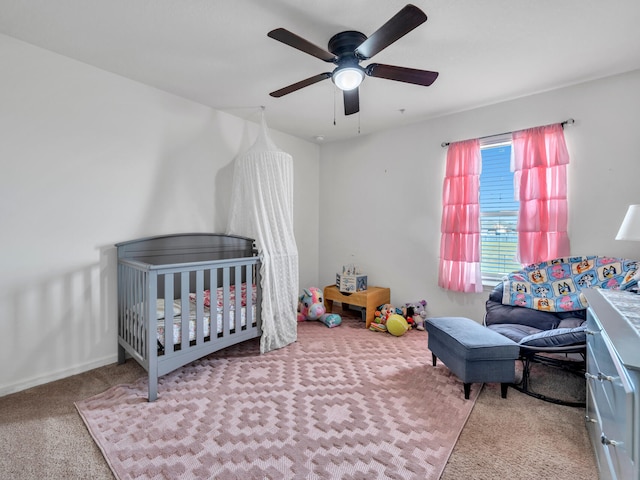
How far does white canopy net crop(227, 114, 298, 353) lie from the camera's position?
2.78m

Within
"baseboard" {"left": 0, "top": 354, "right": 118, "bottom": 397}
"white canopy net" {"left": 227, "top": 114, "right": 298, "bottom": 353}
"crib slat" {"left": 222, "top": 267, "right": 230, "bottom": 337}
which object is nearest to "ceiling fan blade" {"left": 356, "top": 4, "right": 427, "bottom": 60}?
"white canopy net" {"left": 227, "top": 114, "right": 298, "bottom": 353}

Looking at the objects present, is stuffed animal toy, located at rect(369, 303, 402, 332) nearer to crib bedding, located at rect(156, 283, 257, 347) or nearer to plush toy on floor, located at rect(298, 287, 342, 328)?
plush toy on floor, located at rect(298, 287, 342, 328)

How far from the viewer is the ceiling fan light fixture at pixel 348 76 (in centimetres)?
187

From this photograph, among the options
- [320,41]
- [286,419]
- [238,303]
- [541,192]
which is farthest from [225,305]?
[541,192]

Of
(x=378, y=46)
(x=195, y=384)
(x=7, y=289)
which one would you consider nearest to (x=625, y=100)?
(x=378, y=46)

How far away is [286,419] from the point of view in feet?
5.83

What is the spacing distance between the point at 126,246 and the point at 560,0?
3.33 m

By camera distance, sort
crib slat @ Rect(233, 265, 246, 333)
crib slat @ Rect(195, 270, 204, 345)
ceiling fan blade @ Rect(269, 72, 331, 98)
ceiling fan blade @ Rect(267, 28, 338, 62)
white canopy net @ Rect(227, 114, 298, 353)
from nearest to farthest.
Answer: ceiling fan blade @ Rect(267, 28, 338, 62) → ceiling fan blade @ Rect(269, 72, 331, 98) → crib slat @ Rect(195, 270, 204, 345) → crib slat @ Rect(233, 265, 246, 333) → white canopy net @ Rect(227, 114, 298, 353)

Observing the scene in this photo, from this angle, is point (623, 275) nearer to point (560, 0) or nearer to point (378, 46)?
point (560, 0)

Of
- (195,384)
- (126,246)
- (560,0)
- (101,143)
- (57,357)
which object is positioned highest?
(560,0)

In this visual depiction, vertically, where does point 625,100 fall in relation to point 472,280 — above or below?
above

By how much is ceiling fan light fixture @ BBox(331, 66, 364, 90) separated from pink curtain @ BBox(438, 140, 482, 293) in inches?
68.3

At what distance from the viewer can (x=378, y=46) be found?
65.1 inches

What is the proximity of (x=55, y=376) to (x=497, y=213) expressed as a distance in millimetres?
4073
